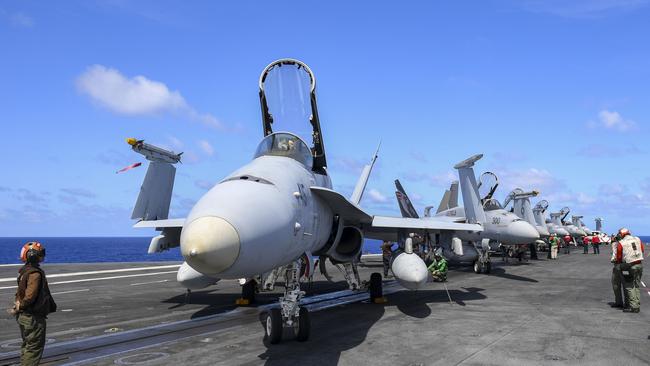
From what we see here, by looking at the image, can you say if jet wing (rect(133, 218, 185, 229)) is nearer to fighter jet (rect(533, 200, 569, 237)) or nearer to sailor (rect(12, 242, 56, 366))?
sailor (rect(12, 242, 56, 366))

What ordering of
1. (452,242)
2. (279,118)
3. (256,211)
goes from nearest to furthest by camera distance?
(256,211)
(279,118)
(452,242)

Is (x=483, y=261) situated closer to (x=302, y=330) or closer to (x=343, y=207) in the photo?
(x=343, y=207)

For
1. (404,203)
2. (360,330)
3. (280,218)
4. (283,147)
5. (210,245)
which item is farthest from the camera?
(404,203)

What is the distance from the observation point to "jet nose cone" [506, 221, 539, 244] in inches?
800

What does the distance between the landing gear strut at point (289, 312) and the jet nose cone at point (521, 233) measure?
15.3 m

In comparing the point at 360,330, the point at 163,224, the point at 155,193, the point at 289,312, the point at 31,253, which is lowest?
the point at 360,330

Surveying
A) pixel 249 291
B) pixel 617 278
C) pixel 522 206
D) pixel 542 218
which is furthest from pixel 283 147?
pixel 542 218

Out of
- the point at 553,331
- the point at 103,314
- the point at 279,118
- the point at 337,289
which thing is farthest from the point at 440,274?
the point at 103,314

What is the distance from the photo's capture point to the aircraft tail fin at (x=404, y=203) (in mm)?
24727

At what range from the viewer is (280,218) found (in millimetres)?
5719

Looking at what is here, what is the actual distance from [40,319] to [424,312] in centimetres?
812

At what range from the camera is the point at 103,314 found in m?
11.2

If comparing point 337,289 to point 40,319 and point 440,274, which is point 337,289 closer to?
point 440,274

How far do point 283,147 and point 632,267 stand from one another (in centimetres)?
852
